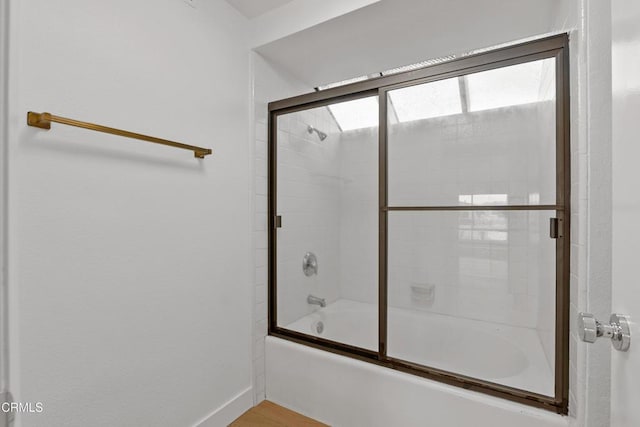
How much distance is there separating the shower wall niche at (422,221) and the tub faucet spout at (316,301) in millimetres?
19

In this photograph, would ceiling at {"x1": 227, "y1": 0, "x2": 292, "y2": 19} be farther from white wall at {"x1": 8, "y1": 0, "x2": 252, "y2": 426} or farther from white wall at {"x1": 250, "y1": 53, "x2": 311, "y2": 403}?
white wall at {"x1": 250, "y1": 53, "x2": 311, "y2": 403}

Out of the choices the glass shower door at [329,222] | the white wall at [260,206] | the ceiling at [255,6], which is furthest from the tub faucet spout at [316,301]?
the ceiling at [255,6]

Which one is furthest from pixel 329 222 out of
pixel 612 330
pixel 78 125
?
pixel 612 330

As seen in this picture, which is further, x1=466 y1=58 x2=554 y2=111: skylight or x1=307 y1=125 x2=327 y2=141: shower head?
x1=307 y1=125 x2=327 y2=141: shower head

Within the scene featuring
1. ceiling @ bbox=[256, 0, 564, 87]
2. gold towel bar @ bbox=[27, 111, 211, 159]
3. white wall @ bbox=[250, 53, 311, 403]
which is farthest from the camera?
white wall @ bbox=[250, 53, 311, 403]

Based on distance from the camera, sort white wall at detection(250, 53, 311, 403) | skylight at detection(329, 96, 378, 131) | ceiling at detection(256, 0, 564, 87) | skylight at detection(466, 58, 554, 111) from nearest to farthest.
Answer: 1. ceiling at detection(256, 0, 564, 87)
2. skylight at detection(466, 58, 554, 111)
3. white wall at detection(250, 53, 311, 403)
4. skylight at detection(329, 96, 378, 131)

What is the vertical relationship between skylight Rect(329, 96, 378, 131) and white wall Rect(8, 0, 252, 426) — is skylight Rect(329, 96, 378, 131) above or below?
above

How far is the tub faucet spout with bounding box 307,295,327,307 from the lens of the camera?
7.78 feet

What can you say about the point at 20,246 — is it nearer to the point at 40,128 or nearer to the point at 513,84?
the point at 40,128

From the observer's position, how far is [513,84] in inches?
72.1

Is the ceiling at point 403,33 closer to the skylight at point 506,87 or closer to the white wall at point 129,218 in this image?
the skylight at point 506,87

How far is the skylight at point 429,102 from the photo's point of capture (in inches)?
75.8

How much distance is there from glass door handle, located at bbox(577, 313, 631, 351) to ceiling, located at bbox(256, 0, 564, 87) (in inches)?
57.8

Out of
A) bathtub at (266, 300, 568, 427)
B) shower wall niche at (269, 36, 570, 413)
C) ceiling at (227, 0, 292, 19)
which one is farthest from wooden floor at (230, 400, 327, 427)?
ceiling at (227, 0, 292, 19)
